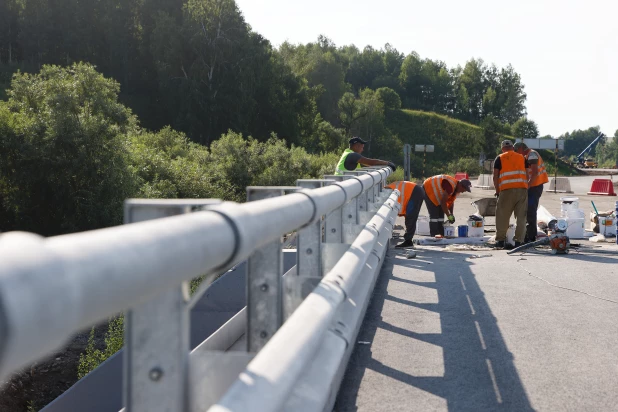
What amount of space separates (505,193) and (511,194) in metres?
0.11

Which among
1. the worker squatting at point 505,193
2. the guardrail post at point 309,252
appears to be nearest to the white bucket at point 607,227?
the worker squatting at point 505,193

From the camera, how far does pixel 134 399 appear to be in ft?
6.57

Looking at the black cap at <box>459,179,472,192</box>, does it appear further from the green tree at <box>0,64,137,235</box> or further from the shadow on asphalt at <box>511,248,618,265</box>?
the green tree at <box>0,64,137,235</box>

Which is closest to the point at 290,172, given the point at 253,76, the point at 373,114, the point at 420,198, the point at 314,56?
the point at 420,198

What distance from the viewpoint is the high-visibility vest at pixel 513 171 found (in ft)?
43.4

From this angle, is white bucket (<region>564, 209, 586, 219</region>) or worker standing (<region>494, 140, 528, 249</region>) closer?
worker standing (<region>494, 140, 528, 249</region>)

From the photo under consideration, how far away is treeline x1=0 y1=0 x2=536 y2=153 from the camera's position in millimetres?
55750

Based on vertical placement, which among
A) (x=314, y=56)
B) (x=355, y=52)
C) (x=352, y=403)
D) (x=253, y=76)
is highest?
(x=355, y=52)

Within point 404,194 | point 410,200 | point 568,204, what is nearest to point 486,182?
point 568,204

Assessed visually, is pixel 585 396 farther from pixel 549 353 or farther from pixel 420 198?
pixel 420 198

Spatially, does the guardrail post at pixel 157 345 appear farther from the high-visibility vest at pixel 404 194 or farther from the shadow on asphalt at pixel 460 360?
the high-visibility vest at pixel 404 194

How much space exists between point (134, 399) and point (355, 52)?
178 m

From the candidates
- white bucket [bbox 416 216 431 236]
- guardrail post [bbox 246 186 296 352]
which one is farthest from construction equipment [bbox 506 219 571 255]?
guardrail post [bbox 246 186 296 352]

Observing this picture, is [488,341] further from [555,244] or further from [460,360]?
[555,244]
